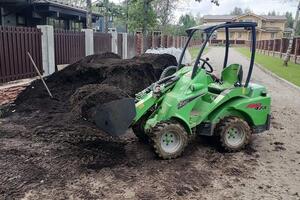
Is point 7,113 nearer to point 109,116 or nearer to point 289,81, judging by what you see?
point 109,116

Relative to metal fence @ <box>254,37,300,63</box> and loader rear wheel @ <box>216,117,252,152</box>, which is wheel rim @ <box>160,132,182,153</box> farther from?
metal fence @ <box>254,37,300,63</box>

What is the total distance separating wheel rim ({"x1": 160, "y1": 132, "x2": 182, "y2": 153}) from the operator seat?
1.25 metres

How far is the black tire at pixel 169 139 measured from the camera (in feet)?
17.8

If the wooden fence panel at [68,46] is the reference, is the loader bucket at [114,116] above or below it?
below

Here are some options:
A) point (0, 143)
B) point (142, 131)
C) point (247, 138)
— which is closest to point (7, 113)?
point (0, 143)

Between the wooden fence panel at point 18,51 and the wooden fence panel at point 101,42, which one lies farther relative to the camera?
the wooden fence panel at point 101,42

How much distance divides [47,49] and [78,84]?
1.93 m

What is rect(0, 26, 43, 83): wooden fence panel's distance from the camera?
9102 mm

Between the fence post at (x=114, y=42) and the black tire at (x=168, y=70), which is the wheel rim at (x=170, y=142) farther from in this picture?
the fence post at (x=114, y=42)

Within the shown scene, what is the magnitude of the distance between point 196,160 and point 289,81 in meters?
11.9

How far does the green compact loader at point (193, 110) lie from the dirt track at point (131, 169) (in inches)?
12.8

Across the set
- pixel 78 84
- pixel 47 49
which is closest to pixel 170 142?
pixel 78 84

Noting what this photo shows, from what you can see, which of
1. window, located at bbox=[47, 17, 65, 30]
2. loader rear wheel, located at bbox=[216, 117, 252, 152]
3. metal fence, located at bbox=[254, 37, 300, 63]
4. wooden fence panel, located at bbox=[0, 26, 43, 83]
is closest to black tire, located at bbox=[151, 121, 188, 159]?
loader rear wheel, located at bbox=[216, 117, 252, 152]


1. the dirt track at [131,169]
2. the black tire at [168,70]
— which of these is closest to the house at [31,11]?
the dirt track at [131,169]
